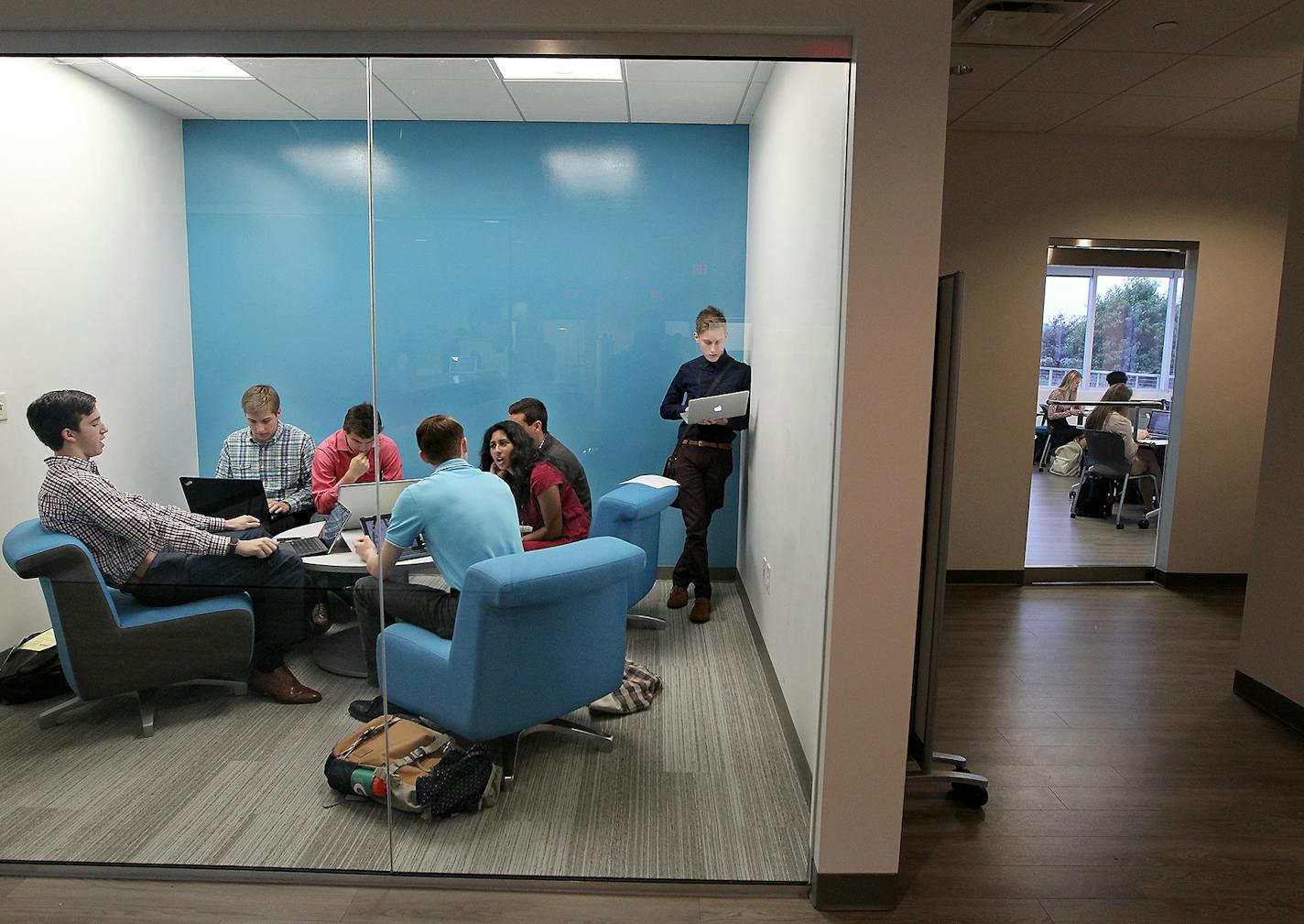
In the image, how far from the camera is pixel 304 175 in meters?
2.22

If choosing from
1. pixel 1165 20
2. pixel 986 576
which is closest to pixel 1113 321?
pixel 986 576

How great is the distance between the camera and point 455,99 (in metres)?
2.22

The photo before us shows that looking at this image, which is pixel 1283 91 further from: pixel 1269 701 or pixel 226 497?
pixel 226 497

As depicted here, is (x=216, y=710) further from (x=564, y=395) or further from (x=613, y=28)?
(x=613, y=28)

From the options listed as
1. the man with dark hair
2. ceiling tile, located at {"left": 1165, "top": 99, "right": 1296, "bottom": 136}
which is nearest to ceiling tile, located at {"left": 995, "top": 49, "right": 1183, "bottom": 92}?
ceiling tile, located at {"left": 1165, "top": 99, "right": 1296, "bottom": 136}

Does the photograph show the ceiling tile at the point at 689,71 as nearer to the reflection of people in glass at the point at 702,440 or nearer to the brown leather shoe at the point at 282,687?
the reflection of people in glass at the point at 702,440

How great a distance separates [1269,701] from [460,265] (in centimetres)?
375

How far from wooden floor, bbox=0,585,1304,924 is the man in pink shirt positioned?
1.13 metres

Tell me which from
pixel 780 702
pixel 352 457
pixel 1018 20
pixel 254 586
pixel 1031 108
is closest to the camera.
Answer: pixel 352 457

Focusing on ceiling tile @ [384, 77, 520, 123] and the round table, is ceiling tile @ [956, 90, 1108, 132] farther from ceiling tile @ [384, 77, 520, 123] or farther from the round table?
the round table

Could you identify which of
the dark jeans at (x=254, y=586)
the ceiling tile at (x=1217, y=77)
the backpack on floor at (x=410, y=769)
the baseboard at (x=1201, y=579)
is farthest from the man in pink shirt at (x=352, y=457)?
the baseboard at (x=1201, y=579)

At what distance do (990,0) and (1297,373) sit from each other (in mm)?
1937

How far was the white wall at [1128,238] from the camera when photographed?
5125 mm

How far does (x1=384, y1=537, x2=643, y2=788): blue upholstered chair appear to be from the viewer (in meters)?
2.41
